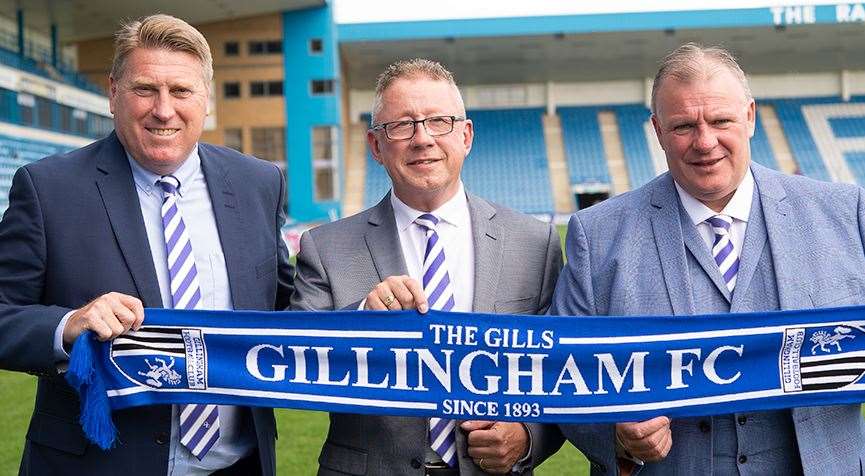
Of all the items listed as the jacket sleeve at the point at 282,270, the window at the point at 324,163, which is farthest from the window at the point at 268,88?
the jacket sleeve at the point at 282,270

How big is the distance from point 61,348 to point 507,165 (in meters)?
32.6

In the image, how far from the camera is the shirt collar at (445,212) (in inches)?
111

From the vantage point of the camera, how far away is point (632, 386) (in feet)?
8.61

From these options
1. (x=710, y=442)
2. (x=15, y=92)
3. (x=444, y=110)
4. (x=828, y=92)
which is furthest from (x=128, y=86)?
(x=828, y=92)

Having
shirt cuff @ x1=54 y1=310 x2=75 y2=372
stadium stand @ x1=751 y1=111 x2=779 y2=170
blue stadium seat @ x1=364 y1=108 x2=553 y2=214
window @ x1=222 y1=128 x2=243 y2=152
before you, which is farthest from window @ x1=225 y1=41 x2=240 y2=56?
shirt cuff @ x1=54 y1=310 x2=75 y2=372

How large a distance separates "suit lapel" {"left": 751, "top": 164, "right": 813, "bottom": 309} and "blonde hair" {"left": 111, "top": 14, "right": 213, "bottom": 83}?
1.81 meters

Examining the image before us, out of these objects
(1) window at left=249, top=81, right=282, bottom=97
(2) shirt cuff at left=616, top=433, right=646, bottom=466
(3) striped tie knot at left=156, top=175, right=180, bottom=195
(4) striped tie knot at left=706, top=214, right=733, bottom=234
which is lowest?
(2) shirt cuff at left=616, top=433, right=646, bottom=466

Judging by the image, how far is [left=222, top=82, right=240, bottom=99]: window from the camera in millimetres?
31344

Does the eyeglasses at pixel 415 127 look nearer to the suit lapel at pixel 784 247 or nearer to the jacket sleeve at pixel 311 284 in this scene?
the jacket sleeve at pixel 311 284

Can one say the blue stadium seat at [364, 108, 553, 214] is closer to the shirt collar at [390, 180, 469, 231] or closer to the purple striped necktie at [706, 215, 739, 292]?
the shirt collar at [390, 180, 469, 231]

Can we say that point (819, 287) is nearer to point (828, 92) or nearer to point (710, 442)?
point (710, 442)

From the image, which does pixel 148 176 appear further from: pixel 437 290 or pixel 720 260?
pixel 720 260

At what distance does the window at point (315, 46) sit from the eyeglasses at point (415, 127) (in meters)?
28.4

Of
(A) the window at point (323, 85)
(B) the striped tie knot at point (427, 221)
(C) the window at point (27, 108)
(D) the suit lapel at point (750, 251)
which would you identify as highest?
(A) the window at point (323, 85)
